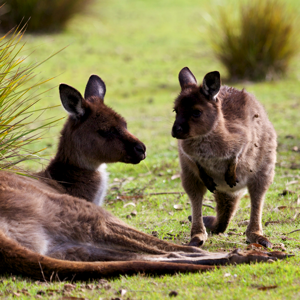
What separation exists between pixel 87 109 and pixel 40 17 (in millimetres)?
11184

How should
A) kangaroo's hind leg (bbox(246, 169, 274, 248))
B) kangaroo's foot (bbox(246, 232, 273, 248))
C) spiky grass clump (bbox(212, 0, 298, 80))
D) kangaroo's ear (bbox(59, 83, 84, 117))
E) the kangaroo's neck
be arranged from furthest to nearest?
spiky grass clump (bbox(212, 0, 298, 80)) < the kangaroo's neck < kangaroo's ear (bbox(59, 83, 84, 117)) < kangaroo's hind leg (bbox(246, 169, 274, 248)) < kangaroo's foot (bbox(246, 232, 273, 248))

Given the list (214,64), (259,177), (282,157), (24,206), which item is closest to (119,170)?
(282,157)

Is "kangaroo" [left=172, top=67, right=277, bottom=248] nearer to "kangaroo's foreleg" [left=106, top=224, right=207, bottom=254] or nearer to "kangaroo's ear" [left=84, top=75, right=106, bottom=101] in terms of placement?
"kangaroo's foreleg" [left=106, top=224, right=207, bottom=254]

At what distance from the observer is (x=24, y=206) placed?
339 cm

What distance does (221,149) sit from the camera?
13.0ft

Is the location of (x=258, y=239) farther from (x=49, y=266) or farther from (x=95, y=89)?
(x=95, y=89)

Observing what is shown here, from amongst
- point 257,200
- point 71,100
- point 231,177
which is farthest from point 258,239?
point 71,100

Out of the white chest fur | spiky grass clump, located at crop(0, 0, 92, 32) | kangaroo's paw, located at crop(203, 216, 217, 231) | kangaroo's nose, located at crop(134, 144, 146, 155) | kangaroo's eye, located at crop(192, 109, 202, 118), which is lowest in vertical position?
kangaroo's paw, located at crop(203, 216, 217, 231)

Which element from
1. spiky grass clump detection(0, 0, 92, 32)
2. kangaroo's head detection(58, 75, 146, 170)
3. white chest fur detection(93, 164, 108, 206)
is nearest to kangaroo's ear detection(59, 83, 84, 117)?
kangaroo's head detection(58, 75, 146, 170)

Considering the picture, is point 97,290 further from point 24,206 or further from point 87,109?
point 87,109

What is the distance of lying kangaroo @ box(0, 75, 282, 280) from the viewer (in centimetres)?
306

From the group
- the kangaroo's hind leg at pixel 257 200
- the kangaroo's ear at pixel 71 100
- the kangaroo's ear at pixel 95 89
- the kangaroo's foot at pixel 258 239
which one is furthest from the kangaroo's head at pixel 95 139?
the kangaroo's foot at pixel 258 239

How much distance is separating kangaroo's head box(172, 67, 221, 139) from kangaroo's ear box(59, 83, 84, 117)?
0.90 meters

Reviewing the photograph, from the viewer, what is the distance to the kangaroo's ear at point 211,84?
3.89 m
